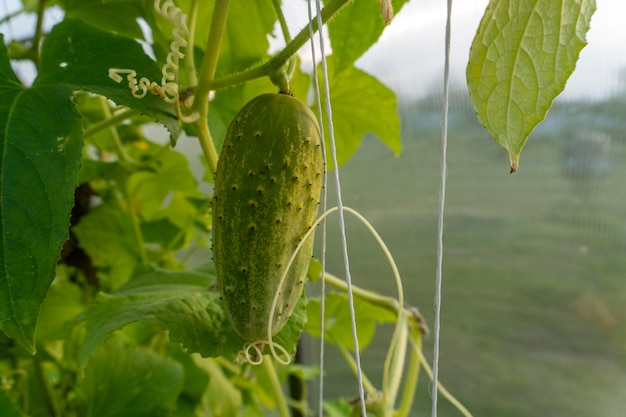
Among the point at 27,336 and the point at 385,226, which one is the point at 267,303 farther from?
the point at 385,226

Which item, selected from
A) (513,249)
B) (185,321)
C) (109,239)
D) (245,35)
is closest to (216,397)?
(109,239)

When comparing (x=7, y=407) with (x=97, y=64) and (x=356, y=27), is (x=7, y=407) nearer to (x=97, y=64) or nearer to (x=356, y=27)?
(x=97, y=64)

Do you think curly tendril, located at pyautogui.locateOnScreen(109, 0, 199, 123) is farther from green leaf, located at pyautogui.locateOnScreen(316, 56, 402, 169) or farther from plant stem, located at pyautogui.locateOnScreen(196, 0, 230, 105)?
green leaf, located at pyautogui.locateOnScreen(316, 56, 402, 169)

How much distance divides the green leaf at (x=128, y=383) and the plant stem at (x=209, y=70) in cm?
34

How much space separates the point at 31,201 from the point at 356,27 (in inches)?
12.8

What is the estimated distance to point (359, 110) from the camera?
2.25ft

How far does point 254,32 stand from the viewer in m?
0.54

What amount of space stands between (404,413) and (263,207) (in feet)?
1.09

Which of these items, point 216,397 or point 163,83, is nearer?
point 163,83

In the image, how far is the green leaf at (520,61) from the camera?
337 millimetres

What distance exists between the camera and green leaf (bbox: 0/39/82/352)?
32cm

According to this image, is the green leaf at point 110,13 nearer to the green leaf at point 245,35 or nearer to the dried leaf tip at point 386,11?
the green leaf at point 245,35

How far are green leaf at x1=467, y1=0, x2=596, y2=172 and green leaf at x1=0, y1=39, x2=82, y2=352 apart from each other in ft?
0.80

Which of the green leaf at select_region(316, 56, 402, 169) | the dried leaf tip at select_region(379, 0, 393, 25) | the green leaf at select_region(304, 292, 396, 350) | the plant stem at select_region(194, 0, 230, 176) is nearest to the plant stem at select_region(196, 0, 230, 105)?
the plant stem at select_region(194, 0, 230, 176)
